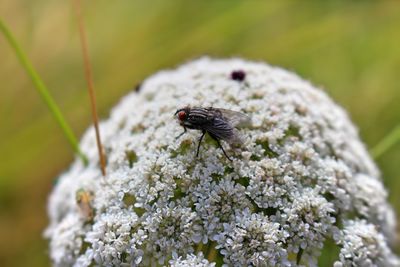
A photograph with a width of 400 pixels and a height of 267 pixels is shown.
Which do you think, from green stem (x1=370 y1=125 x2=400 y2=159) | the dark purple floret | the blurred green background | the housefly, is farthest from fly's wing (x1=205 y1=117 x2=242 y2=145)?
the blurred green background

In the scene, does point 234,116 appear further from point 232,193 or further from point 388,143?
point 388,143

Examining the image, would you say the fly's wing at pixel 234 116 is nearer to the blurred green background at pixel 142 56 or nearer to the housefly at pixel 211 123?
the housefly at pixel 211 123

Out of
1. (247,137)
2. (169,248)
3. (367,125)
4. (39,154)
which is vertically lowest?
(169,248)

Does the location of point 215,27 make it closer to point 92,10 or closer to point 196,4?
point 196,4

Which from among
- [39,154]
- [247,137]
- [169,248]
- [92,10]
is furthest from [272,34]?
[169,248]

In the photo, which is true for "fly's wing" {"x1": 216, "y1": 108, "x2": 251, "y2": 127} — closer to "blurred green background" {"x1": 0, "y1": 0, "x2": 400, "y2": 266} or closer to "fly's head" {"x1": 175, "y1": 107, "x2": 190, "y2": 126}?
"fly's head" {"x1": 175, "y1": 107, "x2": 190, "y2": 126}

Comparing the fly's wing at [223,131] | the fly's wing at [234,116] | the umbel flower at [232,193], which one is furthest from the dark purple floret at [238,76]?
the fly's wing at [223,131]
